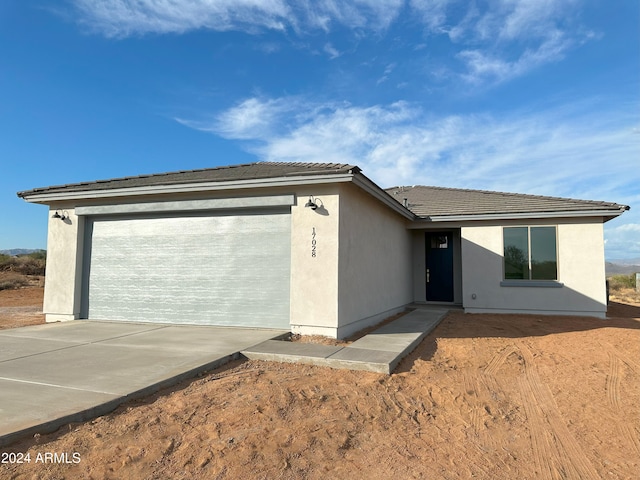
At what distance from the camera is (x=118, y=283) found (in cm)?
961

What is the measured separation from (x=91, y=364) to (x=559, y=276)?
11.9 m

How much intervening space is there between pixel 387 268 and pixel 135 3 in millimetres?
8878

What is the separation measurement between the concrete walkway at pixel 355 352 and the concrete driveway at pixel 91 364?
51 cm

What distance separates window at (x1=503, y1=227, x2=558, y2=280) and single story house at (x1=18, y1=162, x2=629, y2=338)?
0.10 feet

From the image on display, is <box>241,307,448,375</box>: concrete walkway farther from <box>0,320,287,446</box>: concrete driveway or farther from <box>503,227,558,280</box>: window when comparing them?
<box>503,227,558,280</box>: window

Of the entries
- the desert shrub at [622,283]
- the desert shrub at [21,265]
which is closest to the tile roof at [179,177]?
the desert shrub at [21,265]

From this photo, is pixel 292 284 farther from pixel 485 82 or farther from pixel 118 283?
pixel 485 82

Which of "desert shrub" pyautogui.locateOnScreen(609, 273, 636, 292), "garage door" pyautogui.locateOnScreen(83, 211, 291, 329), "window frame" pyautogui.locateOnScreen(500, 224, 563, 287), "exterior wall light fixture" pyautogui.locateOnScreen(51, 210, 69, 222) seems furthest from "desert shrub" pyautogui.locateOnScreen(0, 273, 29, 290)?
"desert shrub" pyautogui.locateOnScreen(609, 273, 636, 292)

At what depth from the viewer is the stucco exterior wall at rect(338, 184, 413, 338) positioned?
775 cm

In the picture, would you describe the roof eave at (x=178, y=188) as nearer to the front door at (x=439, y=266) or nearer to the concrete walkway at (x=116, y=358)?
the concrete walkway at (x=116, y=358)

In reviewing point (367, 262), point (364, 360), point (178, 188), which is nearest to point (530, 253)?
point (367, 262)

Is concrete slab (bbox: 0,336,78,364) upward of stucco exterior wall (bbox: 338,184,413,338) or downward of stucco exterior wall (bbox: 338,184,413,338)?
downward

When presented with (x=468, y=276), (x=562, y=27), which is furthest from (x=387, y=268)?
(x=562, y=27)

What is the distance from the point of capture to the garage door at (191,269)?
27.2ft
